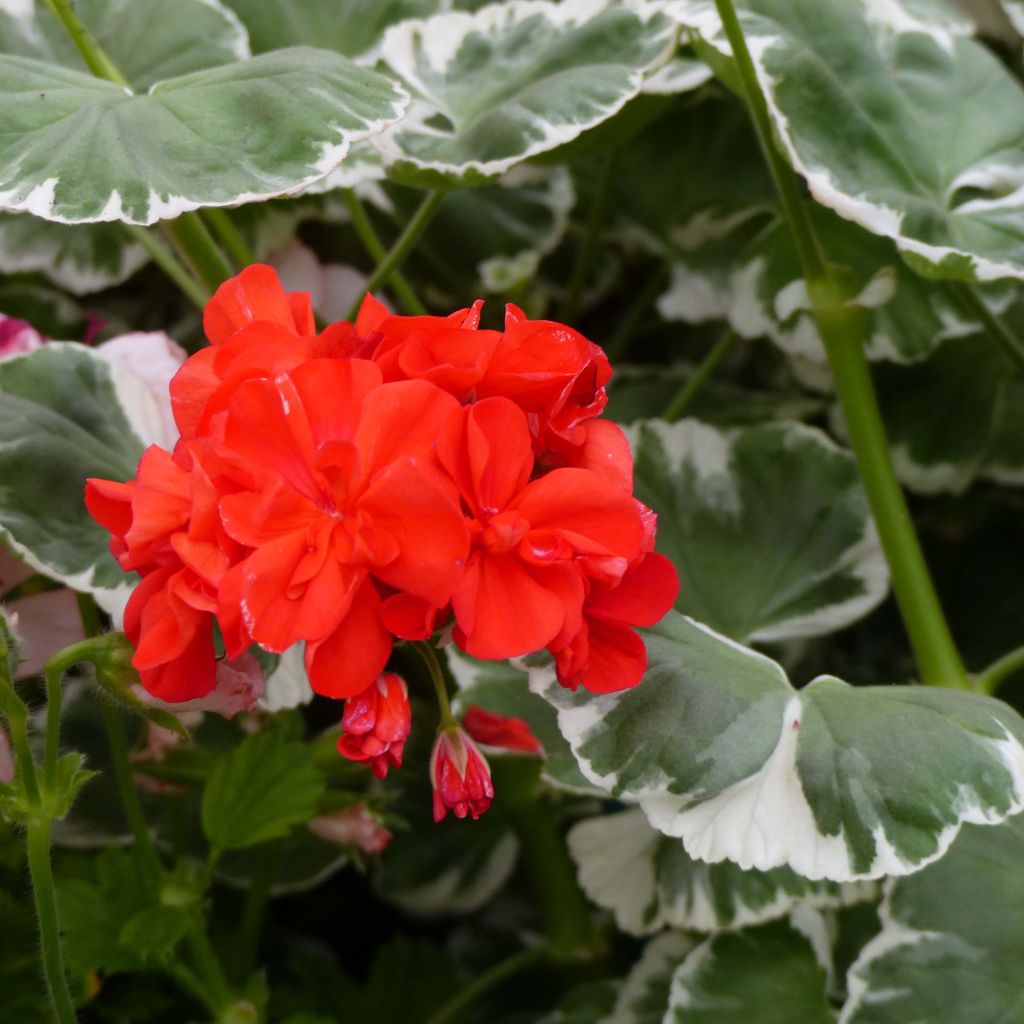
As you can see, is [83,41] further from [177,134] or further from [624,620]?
[624,620]

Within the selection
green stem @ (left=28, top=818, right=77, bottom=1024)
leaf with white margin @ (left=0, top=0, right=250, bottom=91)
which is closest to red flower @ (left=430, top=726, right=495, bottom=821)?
green stem @ (left=28, top=818, right=77, bottom=1024)

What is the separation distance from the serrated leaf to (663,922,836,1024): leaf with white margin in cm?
24

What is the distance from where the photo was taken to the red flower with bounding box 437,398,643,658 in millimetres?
396

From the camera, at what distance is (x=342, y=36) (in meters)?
0.84

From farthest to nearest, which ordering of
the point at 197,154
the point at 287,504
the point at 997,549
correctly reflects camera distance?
the point at 997,549, the point at 197,154, the point at 287,504

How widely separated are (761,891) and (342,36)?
62 cm

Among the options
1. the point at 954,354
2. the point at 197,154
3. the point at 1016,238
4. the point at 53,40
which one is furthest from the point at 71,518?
the point at 954,354

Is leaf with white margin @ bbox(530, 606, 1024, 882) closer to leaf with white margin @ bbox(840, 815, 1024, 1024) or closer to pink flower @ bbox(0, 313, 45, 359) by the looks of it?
leaf with white margin @ bbox(840, 815, 1024, 1024)

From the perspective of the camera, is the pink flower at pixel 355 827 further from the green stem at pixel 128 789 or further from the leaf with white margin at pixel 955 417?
the leaf with white margin at pixel 955 417

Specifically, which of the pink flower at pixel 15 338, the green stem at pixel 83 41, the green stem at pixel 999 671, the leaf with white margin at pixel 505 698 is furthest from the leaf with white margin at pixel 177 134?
the green stem at pixel 999 671

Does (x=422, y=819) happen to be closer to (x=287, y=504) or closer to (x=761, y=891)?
(x=761, y=891)

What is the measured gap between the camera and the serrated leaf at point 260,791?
0.60 m

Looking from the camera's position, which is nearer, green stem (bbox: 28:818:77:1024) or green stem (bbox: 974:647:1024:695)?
green stem (bbox: 28:818:77:1024)

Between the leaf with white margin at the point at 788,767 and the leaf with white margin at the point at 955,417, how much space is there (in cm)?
46
